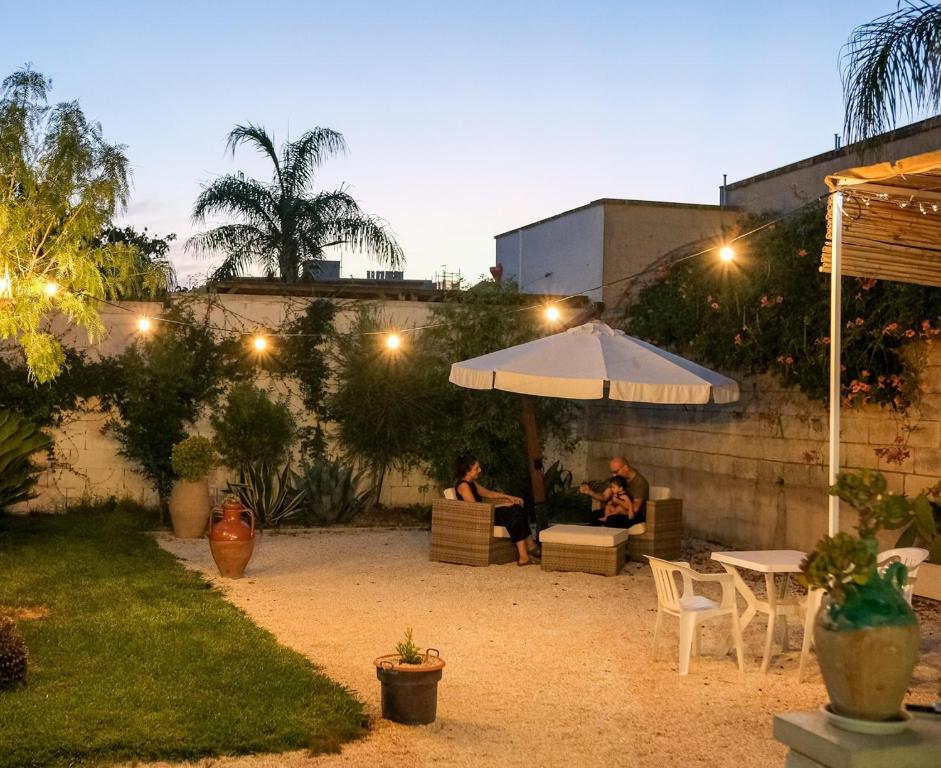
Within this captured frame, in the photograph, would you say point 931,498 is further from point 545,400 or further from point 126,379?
point 126,379

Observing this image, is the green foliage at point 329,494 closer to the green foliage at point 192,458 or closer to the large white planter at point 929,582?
the green foliage at point 192,458

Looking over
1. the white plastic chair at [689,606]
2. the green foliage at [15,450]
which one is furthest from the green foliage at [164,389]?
the white plastic chair at [689,606]

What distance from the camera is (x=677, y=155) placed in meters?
14.8

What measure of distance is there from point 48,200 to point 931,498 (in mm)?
7312

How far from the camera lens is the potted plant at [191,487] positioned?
37.1 feet

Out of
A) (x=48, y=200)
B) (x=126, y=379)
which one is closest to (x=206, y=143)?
(x=126, y=379)

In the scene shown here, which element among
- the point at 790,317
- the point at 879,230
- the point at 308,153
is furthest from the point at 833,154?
the point at 308,153

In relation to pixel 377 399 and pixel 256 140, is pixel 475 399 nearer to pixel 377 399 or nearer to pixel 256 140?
pixel 377 399

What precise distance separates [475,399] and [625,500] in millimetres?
3712

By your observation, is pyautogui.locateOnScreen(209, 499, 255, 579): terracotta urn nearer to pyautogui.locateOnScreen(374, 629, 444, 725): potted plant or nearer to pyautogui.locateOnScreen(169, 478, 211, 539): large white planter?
pyautogui.locateOnScreen(169, 478, 211, 539): large white planter

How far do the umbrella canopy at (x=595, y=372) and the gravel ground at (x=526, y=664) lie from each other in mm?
1679

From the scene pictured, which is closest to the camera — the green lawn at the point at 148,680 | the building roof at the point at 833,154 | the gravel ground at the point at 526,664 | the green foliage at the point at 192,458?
the green lawn at the point at 148,680

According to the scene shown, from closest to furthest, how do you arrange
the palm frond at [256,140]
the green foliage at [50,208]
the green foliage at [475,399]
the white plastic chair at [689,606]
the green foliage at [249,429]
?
the white plastic chair at [689,606] → the green foliage at [50,208] → the green foliage at [249,429] → the green foliage at [475,399] → the palm frond at [256,140]

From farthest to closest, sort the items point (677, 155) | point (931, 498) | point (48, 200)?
1. point (677, 155)
2. point (48, 200)
3. point (931, 498)
